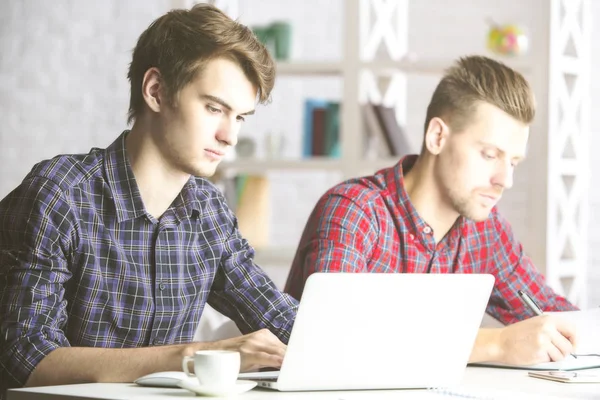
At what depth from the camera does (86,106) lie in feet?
16.0

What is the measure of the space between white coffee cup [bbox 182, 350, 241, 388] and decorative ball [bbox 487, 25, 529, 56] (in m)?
2.71

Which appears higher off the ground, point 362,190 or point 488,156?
point 488,156

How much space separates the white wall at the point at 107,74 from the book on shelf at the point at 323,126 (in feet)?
2.34

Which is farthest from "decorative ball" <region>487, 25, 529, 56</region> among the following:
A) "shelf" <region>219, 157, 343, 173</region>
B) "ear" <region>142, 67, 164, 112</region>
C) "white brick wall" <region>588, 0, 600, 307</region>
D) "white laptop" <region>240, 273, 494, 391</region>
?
"white laptop" <region>240, 273, 494, 391</region>

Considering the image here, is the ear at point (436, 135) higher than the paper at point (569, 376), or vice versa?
the ear at point (436, 135)

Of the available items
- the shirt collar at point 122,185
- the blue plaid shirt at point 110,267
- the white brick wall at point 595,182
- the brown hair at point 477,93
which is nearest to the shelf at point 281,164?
the white brick wall at point 595,182

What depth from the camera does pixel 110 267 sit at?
1755 millimetres

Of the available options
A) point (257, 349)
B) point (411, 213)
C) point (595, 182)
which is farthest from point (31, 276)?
point (595, 182)

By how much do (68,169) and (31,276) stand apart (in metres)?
0.25

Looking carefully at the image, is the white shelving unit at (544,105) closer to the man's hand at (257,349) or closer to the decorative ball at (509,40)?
the decorative ball at (509,40)

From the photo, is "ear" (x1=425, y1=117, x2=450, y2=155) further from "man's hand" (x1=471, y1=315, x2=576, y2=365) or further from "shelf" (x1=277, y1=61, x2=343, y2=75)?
"shelf" (x1=277, y1=61, x2=343, y2=75)

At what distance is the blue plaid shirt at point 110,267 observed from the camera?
159 cm

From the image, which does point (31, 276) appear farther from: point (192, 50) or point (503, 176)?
point (503, 176)

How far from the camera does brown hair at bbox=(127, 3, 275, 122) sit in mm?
1849
